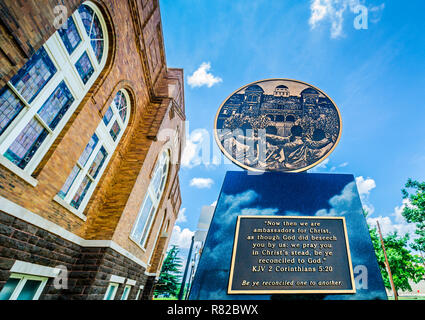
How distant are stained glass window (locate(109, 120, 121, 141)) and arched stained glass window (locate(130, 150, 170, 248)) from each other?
246 centimetres

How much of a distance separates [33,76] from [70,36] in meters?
1.72

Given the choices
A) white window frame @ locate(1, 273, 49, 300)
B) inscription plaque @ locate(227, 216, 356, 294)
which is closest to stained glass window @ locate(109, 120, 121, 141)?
white window frame @ locate(1, 273, 49, 300)

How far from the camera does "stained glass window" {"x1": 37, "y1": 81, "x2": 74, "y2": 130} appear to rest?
479 cm

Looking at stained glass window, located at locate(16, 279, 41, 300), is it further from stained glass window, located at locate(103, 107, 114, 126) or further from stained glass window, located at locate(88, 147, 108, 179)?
stained glass window, located at locate(103, 107, 114, 126)

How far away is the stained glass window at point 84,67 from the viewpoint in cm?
571

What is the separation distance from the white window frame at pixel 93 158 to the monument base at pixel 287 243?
428 centimetres

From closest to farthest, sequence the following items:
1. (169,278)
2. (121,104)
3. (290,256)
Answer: (290,256) → (121,104) → (169,278)

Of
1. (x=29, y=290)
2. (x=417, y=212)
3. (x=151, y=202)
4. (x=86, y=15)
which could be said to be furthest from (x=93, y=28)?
(x=417, y=212)

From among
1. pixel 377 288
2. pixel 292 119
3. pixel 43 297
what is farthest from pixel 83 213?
pixel 377 288

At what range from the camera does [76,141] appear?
5531 mm

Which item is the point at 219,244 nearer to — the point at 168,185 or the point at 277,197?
the point at 277,197

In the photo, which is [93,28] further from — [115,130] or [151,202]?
[151,202]

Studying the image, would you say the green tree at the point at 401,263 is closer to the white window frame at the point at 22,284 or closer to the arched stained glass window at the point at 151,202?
the arched stained glass window at the point at 151,202
